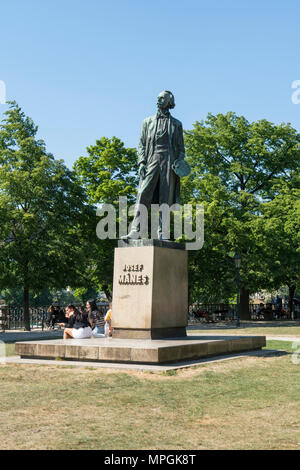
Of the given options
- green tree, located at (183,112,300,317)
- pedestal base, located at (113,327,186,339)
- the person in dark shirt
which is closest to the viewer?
pedestal base, located at (113,327,186,339)

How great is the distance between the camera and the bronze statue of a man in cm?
1371

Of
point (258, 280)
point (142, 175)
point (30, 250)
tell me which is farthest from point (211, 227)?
point (142, 175)

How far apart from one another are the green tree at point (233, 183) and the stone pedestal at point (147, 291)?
22483mm

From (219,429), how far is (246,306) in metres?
34.4

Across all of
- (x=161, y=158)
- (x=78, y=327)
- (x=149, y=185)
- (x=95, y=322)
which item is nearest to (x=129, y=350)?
(x=78, y=327)

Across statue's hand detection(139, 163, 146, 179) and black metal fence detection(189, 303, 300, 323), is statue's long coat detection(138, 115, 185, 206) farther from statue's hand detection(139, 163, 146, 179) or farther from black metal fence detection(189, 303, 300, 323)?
black metal fence detection(189, 303, 300, 323)

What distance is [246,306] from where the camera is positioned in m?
39.8

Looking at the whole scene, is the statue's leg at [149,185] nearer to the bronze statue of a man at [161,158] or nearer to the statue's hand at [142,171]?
the bronze statue of a man at [161,158]

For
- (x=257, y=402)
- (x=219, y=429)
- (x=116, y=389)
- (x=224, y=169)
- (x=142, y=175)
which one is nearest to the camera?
(x=219, y=429)

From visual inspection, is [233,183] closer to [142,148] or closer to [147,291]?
[142,148]

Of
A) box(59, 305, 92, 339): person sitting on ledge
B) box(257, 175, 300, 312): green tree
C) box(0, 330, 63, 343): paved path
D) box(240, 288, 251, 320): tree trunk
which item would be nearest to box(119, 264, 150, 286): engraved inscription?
box(59, 305, 92, 339): person sitting on ledge

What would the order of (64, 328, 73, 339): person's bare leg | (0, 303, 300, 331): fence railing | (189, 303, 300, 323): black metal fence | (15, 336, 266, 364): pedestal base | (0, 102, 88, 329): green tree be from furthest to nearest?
(189, 303, 300, 323): black metal fence < (0, 303, 300, 331): fence railing < (0, 102, 88, 329): green tree < (64, 328, 73, 339): person's bare leg < (15, 336, 266, 364): pedestal base

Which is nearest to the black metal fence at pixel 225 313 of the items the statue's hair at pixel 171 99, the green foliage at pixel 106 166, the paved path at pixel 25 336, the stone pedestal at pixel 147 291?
the green foliage at pixel 106 166

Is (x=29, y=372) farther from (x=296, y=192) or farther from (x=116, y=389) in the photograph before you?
(x=296, y=192)
